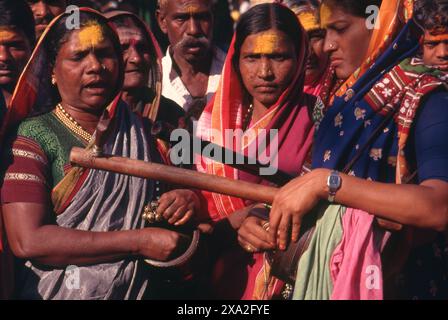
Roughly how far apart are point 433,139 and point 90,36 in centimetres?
173

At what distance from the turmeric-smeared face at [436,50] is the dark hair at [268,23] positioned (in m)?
0.89

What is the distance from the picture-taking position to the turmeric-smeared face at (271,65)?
482 cm

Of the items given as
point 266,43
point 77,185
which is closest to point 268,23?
point 266,43

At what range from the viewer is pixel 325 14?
441 cm

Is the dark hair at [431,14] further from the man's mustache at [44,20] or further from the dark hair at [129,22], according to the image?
the man's mustache at [44,20]

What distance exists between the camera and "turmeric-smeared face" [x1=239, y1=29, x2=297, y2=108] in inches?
190

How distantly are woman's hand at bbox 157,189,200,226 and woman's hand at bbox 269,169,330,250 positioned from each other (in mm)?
588

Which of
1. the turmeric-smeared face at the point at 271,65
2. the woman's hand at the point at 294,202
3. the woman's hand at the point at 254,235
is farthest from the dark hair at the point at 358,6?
the woman's hand at the point at 254,235

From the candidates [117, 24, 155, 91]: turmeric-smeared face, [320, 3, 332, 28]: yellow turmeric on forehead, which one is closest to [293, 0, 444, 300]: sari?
[320, 3, 332, 28]: yellow turmeric on forehead

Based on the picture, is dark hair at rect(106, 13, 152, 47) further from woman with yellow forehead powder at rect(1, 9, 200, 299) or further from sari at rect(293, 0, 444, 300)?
sari at rect(293, 0, 444, 300)

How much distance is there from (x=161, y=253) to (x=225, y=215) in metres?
0.45

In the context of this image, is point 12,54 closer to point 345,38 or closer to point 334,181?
point 345,38

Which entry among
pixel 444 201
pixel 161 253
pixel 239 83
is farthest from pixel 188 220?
pixel 444 201

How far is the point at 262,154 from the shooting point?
4762 mm
